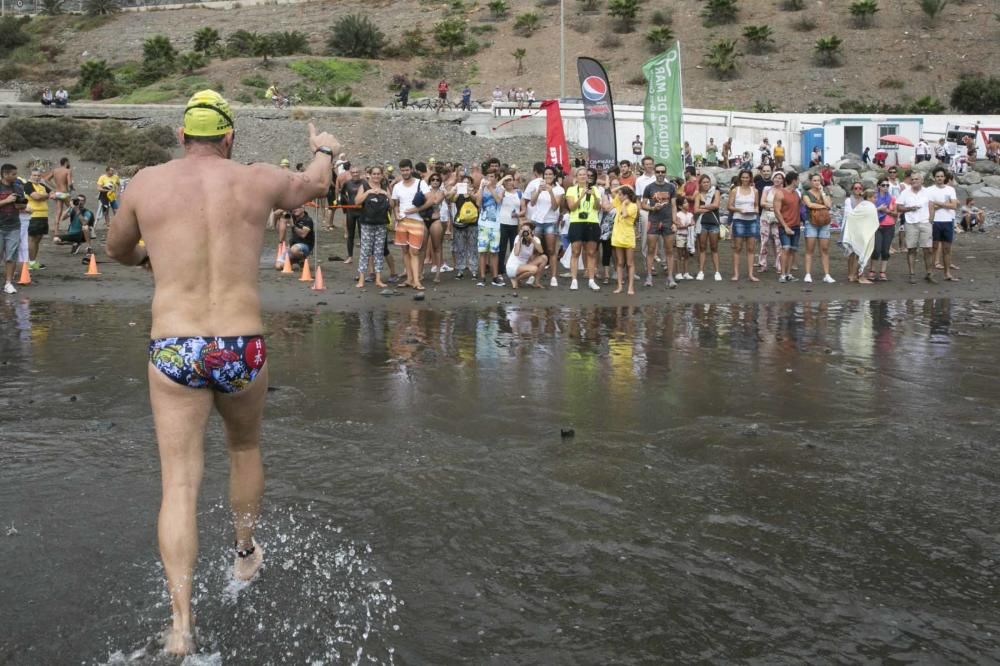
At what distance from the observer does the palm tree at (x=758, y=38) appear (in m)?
60.3

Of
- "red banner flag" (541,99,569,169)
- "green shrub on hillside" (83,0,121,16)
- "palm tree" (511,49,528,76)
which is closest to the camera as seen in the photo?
"red banner flag" (541,99,569,169)

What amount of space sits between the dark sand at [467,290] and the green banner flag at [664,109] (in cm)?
266

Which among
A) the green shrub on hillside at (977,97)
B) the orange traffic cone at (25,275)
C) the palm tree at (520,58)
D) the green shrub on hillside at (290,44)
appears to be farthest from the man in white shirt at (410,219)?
the green shrub on hillside at (290,44)

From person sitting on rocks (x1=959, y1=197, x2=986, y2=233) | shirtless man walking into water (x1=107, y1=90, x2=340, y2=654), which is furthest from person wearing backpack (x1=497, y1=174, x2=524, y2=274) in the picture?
person sitting on rocks (x1=959, y1=197, x2=986, y2=233)

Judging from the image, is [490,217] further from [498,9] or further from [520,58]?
[498,9]

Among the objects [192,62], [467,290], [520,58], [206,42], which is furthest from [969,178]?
[206,42]

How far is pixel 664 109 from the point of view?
1883 cm

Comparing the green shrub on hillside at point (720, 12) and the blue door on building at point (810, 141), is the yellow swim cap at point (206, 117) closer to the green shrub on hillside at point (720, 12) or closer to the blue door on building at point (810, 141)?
the blue door on building at point (810, 141)

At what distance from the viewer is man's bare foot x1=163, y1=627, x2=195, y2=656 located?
11.5 ft

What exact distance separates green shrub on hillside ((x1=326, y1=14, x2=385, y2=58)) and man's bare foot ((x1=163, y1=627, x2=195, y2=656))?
61.7 metres

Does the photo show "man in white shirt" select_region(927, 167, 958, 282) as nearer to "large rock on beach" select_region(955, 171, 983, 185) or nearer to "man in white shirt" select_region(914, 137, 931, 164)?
"large rock on beach" select_region(955, 171, 983, 185)

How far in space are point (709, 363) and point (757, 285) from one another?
643cm

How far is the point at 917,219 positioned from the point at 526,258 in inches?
251

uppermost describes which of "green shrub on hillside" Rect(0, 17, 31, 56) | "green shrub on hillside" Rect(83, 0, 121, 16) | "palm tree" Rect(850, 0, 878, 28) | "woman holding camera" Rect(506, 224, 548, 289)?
"green shrub on hillside" Rect(83, 0, 121, 16)
